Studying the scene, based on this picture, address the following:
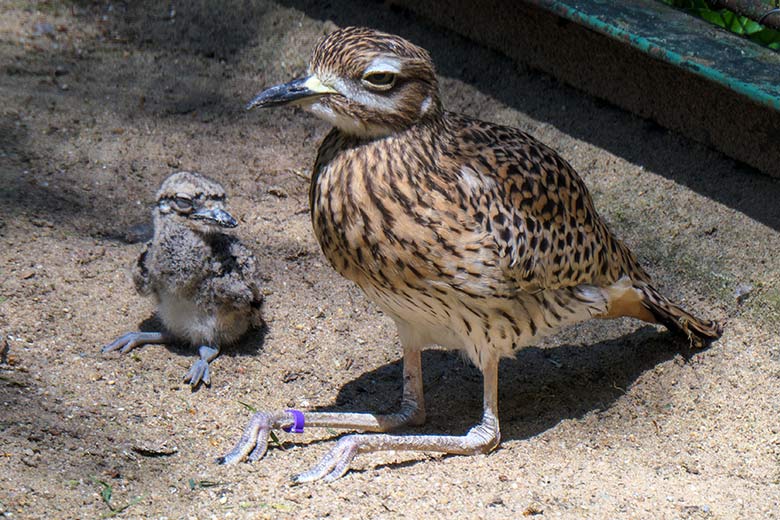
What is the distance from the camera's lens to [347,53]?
3.59m

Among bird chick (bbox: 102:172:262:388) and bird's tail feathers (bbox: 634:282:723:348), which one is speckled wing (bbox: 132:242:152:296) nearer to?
bird chick (bbox: 102:172:262:388)

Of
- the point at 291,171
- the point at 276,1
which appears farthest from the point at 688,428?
the point at 276,1

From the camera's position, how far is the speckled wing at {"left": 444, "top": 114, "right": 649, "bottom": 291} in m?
3.86

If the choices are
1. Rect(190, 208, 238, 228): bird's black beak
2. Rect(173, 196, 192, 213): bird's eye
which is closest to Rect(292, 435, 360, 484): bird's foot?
Rect(190, 208, 238, 228): bird's black beak

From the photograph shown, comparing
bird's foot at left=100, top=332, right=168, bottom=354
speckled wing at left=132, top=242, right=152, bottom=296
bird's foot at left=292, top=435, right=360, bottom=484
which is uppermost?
speckled wing at left=132, top=242, right=152, bottom=296

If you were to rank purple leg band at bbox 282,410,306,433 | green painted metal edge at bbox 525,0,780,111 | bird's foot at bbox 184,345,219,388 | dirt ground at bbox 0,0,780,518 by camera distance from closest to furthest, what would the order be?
dirt ground at bbox 0,0,780,518 < purple leg band at bbox 282,410,306,433 < bird's foot at bbox 184,345,219,388 < green painted metal edge at bbox 525,0,780,111

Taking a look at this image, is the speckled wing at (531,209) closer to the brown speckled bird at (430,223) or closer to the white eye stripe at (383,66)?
the brown speckled bird at (430,223)

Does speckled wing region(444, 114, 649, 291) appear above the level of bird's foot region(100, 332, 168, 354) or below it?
above

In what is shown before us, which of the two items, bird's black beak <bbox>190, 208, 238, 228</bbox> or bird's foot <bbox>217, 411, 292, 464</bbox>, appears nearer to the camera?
bird's foot <bbox>217, 411, 292, 464</bbox>

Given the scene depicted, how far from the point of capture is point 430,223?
3689mm

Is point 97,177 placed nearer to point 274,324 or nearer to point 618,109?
point 274,324

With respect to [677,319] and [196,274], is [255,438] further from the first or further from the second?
[677,319]

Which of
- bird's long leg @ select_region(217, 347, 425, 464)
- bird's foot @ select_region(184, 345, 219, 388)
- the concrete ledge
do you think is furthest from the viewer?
the concrete ledge

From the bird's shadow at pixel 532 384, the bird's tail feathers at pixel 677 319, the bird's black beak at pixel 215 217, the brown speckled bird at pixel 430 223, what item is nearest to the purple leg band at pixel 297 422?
the brown speckled bird at pixel 430 223
